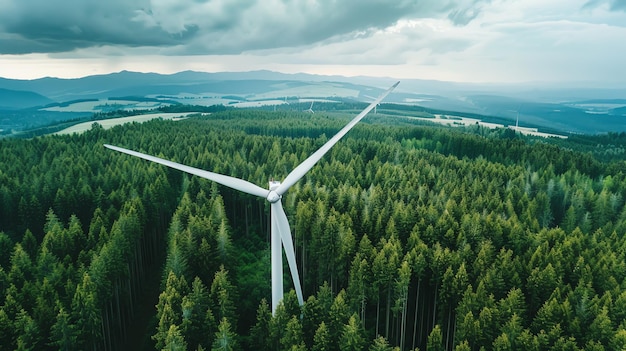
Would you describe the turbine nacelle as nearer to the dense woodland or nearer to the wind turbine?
the wind turbine

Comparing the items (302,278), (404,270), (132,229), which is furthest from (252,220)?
(404,270)

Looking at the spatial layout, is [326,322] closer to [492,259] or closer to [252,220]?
[492,259]

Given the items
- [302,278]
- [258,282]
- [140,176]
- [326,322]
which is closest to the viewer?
[326,322]

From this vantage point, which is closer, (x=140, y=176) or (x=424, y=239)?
(x=424, y=239)

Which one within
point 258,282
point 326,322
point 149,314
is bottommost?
point 149,314

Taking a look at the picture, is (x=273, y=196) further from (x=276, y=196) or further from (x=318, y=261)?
(x=318, y=261)

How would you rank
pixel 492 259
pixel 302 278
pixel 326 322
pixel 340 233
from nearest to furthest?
pixel 326 322 < pixel 492 259 < pixel 340 233 < pixel 302 278

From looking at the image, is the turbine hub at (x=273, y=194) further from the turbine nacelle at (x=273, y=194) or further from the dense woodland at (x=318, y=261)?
the dense woodland at (x=318, y=261)

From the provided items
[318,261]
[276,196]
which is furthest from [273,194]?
[318,261]

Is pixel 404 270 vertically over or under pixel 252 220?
over
